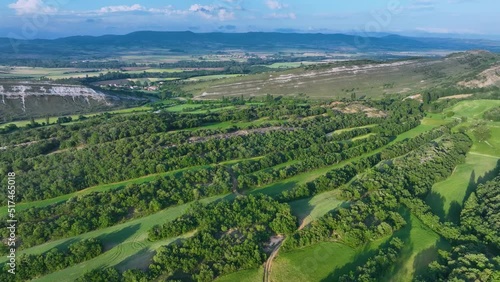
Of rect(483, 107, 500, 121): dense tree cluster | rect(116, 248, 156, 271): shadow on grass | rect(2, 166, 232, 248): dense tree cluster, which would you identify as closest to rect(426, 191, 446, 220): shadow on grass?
rect(2, 166, 232, 248): dense tree cluster

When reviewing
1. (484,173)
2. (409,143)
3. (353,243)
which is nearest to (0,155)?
(353,243)

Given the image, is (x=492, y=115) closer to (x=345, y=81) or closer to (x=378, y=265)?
(x=345, y=81)

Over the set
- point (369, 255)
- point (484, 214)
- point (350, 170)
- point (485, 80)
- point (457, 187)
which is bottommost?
point (369, 255)

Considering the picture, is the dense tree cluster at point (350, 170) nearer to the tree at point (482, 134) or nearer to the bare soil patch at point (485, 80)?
the tree at point (482, 134)

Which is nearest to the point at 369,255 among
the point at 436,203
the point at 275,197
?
the point at 275,197

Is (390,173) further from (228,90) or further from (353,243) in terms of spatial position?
(228,90)

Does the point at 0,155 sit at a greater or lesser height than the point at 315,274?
greater
